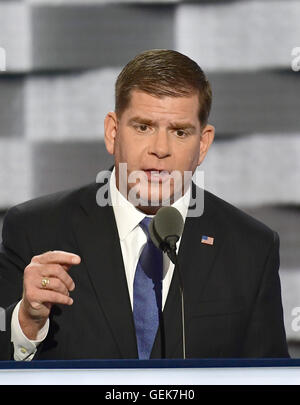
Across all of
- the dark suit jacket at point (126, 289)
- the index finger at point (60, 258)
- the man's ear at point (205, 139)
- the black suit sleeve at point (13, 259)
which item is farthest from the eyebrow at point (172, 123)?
the index finger at point (60, 258)

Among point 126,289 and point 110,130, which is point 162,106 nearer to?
point 110,130

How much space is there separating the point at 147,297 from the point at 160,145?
15.1 inches

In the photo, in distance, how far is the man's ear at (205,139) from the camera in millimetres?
2117

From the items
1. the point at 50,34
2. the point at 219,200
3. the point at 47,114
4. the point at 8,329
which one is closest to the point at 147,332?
the point at 8,329

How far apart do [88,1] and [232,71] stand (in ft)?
1.54

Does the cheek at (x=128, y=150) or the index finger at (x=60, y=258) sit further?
the cheek at (x=128, y=150)

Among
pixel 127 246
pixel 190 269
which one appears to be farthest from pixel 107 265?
pixel 190 269

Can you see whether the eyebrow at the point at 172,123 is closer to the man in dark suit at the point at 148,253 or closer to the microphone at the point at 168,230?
the man in dark suit at the point at 148,253

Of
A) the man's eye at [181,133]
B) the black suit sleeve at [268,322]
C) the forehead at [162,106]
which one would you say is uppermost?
the forehead at [162,106]

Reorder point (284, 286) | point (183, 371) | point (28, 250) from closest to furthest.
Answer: point (183, 371) → point (28, 250) → point (284, 286)

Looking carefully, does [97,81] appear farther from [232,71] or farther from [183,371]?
[183,371]

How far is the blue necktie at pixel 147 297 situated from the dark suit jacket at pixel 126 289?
0.02 metres

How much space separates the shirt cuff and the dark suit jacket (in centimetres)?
3

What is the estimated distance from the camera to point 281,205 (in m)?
2.20
